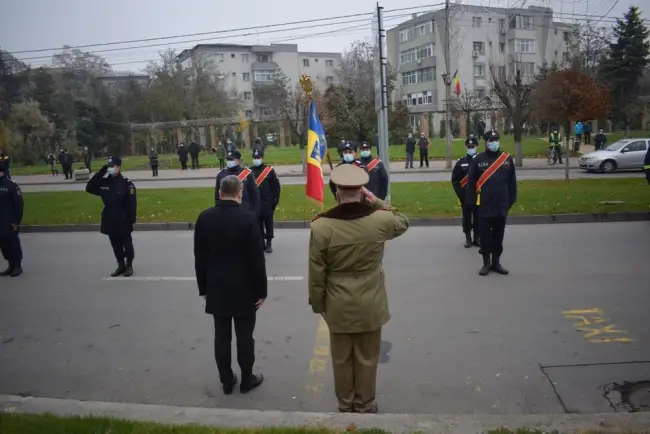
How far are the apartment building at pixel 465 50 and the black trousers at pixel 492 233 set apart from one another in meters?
25.0

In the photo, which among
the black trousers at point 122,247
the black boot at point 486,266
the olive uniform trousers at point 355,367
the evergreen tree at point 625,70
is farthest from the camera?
the evergreen tree at point 625,70

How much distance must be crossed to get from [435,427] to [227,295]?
1943 millimetres

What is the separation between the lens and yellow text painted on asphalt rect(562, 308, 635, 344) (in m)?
5.59

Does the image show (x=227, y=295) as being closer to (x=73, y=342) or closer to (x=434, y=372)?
(x=434, y=372)

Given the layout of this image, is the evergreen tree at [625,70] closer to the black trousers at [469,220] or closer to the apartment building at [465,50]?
the apartment building at [465,50]

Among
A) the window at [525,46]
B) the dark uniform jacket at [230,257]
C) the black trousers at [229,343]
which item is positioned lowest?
the black trousers at [229,343]

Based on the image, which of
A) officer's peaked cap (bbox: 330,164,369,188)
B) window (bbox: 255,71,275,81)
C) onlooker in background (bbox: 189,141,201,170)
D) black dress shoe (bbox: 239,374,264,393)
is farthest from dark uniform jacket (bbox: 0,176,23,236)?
window (bbox: 255,71,275,81)

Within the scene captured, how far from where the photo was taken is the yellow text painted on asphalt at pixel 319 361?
4.89m

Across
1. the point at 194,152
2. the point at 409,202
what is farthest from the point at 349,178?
the point at 194,152

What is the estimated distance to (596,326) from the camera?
596cm

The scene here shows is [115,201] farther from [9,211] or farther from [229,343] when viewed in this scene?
[229,343]

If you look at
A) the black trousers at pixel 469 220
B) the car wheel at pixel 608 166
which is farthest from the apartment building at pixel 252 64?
the black trousers at pixel 469 220

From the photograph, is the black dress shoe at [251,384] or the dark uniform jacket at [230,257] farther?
the black dress shoe at [251,384]

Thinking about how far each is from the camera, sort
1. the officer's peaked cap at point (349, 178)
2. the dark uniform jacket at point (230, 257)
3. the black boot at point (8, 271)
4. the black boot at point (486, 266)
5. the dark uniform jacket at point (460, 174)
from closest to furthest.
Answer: the officer's peaked cap at point (349, 178) → the dark uniform jacket at point (230, 257) → the black boot at point (486, 266) → the black boot at point (8, 271) → the dark uniform jacket at point (460, 174)
